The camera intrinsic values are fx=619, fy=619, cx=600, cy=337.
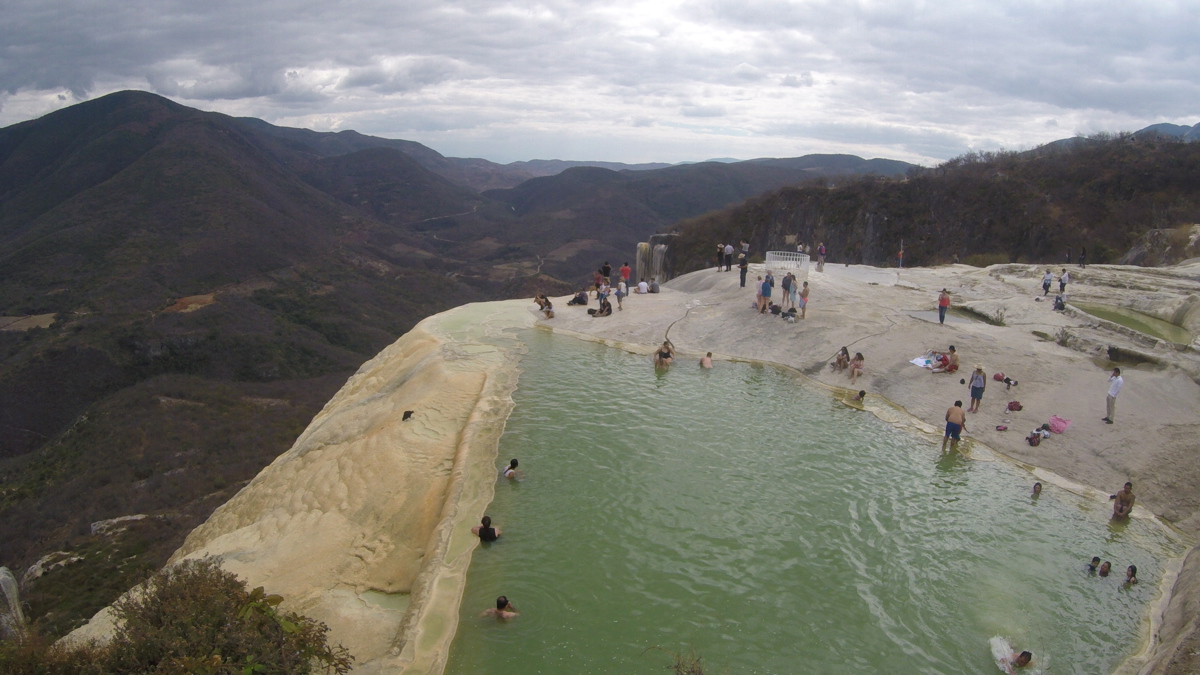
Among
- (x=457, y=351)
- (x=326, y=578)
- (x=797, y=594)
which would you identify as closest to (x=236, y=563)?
(x=326, y=578)

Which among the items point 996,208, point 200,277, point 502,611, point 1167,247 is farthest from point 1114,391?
point 200,277

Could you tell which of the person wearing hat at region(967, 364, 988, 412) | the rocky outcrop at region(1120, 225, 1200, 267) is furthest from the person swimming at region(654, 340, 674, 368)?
the rocky outcrop at region(1120, 225, 1200, 267)

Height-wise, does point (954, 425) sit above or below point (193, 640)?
above

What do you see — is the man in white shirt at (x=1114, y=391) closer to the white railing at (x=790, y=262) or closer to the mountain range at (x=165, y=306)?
the white railing at (x=790, y=262)

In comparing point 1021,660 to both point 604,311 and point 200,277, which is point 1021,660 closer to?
point 604,311

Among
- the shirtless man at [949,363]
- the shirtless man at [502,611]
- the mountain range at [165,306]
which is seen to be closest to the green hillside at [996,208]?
the shirtless man at [949,363]

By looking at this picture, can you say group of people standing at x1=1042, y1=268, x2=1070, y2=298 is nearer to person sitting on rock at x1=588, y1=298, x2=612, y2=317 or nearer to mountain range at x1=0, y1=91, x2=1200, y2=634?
person sitting on rock at x1=588, y1=298, x2=612, y2=317
